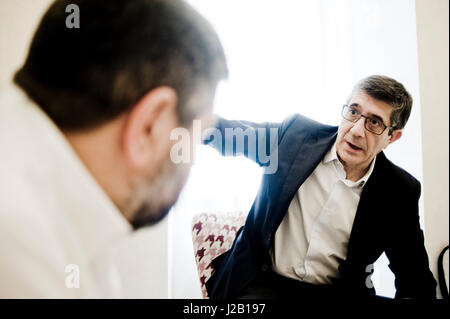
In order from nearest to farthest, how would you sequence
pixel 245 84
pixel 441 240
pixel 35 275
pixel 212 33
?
1. pixel 35 275
2. pixel 212 33
3. pixel 245 84
4. pixel 441 240

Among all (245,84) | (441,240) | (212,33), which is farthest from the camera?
(441,240)

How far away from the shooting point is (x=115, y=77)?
0.71 m

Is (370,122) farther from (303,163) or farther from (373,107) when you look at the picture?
(303,163)

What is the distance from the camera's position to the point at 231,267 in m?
0.88

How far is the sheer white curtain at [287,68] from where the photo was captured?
925mm

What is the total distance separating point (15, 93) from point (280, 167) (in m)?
0.73

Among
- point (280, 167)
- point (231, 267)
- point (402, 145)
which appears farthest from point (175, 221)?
point (402, 145)

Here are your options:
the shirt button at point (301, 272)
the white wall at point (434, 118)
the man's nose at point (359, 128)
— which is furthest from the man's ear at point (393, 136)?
the shirt button at point (301, 272)

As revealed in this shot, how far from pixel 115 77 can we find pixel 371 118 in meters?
0.72

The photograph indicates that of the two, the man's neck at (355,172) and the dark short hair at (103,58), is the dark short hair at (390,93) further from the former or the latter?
the dark short hair at (103,58)

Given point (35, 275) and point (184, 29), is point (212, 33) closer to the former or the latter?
point (184, 29)

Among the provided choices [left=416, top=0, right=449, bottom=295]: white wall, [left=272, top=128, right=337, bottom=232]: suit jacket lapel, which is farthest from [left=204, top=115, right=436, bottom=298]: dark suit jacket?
[left=416, top=0, right=449, bottom=295]: white wall

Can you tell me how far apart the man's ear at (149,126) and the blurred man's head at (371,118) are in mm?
520

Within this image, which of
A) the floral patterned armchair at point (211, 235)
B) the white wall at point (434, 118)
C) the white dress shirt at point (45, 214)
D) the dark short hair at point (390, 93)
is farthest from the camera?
the white wall at point (434, 118)
